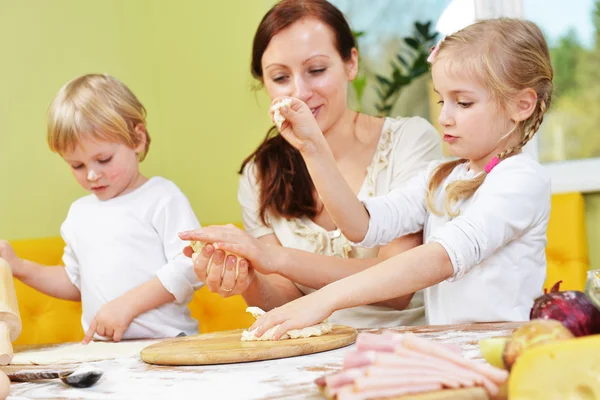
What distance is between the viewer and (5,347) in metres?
1.39

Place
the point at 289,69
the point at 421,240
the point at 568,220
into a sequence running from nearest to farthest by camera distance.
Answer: the point at 421,240, the point at 289,69, the point at 568,220

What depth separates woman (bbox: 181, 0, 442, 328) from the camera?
187 cm

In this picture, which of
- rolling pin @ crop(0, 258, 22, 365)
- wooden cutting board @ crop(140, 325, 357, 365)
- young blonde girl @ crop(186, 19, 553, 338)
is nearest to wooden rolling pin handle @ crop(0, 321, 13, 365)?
rolling pin @ crop(0, 258, 22, 365)

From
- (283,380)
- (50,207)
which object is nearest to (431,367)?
(283,380)

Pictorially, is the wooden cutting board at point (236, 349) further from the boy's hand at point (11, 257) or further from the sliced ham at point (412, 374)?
the boy's hand at point (11, 257)

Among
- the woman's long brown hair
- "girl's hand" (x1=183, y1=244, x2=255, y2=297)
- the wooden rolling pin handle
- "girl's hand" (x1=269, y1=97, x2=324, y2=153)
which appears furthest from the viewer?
the woman's long brown hair

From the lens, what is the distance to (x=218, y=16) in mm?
2996

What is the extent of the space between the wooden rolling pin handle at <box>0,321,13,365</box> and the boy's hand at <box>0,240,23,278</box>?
1.54 ft

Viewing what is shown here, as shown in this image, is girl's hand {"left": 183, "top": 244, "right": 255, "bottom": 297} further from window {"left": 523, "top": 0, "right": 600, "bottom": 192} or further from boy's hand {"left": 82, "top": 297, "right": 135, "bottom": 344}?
window {"left": 523, "top": 0, "right": 600, "bottom": 192}

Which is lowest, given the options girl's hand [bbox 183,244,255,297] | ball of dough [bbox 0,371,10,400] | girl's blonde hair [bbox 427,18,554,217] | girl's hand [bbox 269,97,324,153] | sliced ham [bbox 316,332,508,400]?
ball of dough [bbox 0,371,10,400]

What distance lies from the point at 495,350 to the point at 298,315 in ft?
1.63

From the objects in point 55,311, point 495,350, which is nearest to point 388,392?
point 495,350

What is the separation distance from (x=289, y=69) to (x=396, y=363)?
51.7 inches

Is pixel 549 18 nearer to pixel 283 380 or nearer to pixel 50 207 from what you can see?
pixel 50 207
